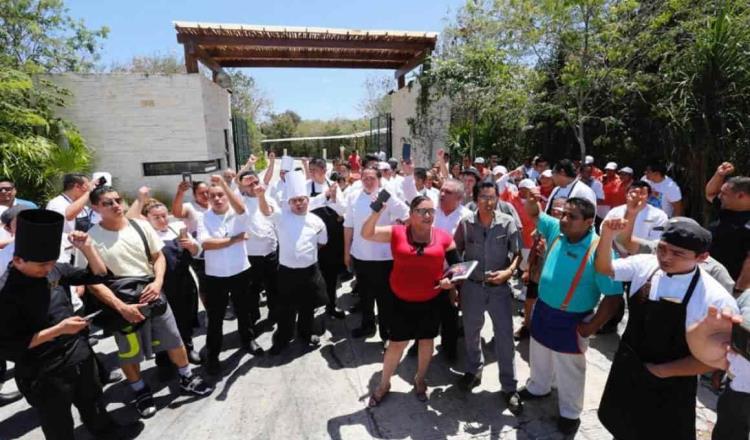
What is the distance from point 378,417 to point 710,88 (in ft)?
20.8

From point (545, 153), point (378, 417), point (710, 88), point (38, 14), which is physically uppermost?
point (38, 14)

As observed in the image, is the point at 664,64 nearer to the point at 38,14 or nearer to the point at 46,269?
the point at 46,269

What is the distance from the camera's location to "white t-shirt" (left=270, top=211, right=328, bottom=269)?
3.88 m

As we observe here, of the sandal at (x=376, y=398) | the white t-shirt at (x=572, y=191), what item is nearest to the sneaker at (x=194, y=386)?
the sandal at (x=376, y=398)

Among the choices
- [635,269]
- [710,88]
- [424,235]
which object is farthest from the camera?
[710,88]

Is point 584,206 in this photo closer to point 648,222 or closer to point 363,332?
point 648,222

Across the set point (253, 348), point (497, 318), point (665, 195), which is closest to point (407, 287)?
point (497, 318)

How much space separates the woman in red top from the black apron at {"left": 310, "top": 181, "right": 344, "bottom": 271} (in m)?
1.88

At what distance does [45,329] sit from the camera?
7.54 ft

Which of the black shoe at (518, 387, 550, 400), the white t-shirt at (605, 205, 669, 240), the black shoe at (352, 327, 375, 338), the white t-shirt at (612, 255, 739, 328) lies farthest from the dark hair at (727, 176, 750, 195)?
the black shoe at (352, 327, 375, 338)

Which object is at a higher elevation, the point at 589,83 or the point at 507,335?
the point at 589,83

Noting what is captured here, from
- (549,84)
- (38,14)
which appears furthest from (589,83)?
(38,14)

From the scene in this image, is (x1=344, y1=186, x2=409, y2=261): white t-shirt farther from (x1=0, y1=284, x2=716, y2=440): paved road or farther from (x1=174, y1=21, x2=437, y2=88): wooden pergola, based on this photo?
(x1=174, y1=21, x2=437, y2=88): wooden pergola

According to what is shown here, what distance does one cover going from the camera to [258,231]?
4379 mm
